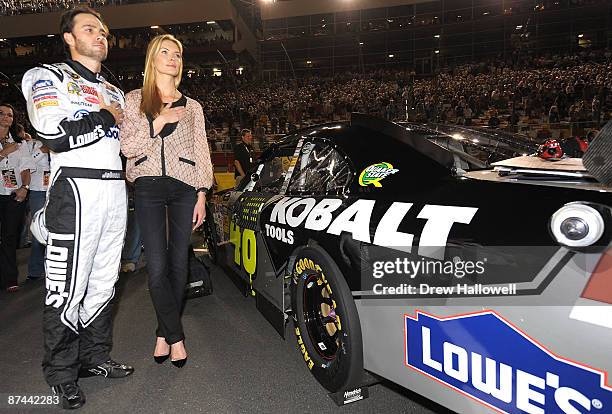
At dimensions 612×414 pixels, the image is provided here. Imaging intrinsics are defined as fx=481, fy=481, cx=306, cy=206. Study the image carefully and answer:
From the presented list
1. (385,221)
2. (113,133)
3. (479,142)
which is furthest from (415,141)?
(113,133)

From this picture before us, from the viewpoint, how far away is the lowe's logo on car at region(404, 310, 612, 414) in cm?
132

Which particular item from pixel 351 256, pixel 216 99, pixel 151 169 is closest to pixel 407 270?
pixel 351 256

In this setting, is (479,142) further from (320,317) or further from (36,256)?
(36,256)

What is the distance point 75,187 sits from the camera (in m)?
2.35

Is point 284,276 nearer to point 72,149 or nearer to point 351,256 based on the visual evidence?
point 351,256

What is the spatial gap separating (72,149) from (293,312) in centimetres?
144

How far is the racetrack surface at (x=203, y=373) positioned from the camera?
7.97 feet

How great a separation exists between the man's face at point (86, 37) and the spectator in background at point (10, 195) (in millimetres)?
2835

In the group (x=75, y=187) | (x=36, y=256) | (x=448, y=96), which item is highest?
(x=448, y=96)

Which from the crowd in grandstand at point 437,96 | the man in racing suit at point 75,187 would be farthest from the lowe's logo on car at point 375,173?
the crowd in grandstand at point 437,96

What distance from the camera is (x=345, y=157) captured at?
7.92 ft

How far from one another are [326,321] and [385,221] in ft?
2.61

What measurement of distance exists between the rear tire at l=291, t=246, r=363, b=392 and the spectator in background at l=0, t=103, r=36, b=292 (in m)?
3.50

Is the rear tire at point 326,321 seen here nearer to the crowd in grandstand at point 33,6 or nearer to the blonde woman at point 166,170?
the blonde woman at point 166,170
